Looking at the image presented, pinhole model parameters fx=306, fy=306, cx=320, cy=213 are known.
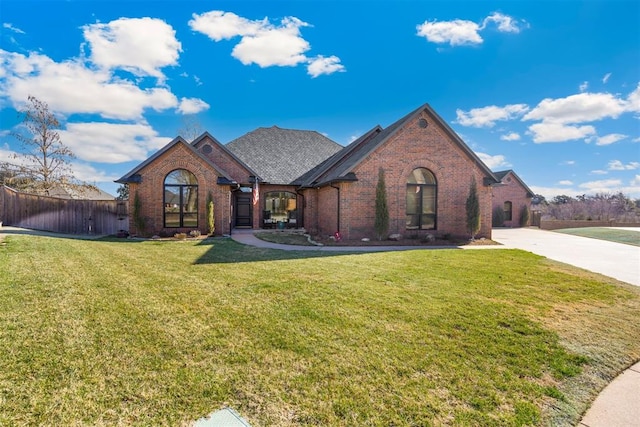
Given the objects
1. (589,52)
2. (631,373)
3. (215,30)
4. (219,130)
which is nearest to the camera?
(631,373)

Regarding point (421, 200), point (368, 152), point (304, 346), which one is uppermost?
point (368, 152)

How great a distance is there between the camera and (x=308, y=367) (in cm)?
325

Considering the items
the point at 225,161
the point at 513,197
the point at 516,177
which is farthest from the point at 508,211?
the point at 225,161

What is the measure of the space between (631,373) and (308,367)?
145 inches

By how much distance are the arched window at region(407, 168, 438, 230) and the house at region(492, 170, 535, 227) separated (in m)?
15.1

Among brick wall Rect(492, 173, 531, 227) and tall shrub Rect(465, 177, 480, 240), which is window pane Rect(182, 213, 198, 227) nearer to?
tall shrub Rect(465, 177, 480, 240)

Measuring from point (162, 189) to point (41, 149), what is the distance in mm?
15142

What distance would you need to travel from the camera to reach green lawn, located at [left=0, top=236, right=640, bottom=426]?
264cm

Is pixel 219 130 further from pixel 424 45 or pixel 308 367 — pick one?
pixel 308 367

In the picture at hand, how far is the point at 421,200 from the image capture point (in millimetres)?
15078

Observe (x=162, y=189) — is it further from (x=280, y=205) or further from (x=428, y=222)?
(x=428, y=222)

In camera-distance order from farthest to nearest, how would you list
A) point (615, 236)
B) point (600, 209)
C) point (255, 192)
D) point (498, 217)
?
point (600, 209) < point (498, 217) < point (255, 192) < point (615, 236)

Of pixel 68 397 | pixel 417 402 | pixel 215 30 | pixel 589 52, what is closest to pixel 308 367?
pixel 417 402

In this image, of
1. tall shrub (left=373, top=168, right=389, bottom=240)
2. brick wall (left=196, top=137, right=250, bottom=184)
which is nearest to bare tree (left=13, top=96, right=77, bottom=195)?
brick wall (left=196, top=137, right=250, bottom=184)
